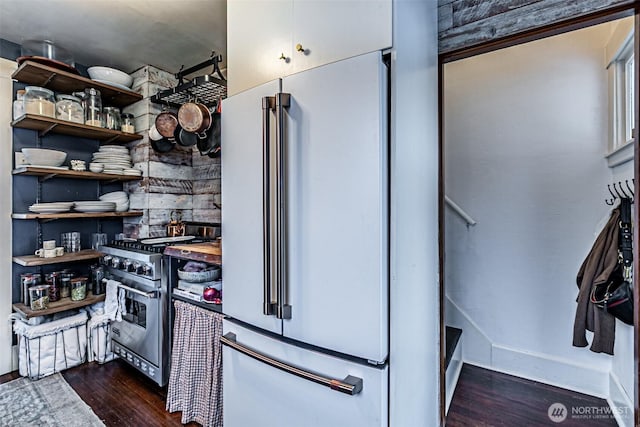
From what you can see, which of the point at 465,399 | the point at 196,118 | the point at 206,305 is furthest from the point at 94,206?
the point at 465,399

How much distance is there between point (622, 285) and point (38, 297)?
3.79 m

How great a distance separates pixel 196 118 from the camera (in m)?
2.16

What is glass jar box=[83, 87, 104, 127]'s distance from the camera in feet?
8.56

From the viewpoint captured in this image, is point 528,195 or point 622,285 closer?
point 622,285

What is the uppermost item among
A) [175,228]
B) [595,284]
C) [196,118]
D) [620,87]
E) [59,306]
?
[620,87]

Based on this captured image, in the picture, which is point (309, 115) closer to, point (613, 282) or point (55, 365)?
point (613, 282)

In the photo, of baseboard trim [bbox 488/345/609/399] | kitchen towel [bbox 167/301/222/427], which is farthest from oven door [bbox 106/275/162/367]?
baseboard trim [bbox 488/345/609/399]

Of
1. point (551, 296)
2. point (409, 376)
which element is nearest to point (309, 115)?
point (409, 376)

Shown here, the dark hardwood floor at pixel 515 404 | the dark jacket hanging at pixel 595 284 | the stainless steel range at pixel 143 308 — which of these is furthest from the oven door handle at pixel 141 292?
→ the dark jacket hanging at pixel 595 284

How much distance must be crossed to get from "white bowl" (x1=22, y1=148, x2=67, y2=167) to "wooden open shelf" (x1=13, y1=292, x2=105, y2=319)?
1.05 metres

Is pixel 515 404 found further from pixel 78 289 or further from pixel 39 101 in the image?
pixel 39 101

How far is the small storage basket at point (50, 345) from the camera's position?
2342 mm

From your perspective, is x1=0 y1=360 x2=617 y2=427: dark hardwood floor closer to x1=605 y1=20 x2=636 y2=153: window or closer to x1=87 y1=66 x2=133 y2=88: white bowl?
x1=605 y1=20 x2=636 y2=153: window

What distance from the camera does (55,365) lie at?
2434 mm
